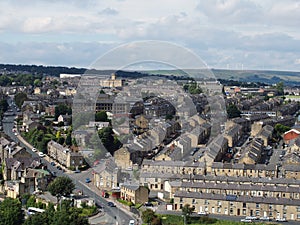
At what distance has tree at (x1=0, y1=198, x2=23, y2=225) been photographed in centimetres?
960

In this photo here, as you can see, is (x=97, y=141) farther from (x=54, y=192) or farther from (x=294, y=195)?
(x=294, y=195)

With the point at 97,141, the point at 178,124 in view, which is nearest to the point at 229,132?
the point at 178,124

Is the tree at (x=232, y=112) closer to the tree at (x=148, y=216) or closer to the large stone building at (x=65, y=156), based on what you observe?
the large stone building at (x=65, y=156)

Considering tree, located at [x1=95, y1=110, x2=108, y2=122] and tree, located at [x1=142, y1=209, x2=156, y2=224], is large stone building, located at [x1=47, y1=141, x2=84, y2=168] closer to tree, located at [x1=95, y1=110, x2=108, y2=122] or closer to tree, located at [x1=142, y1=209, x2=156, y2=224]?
tree, located at [x1=95, y1=110, x2=108, y2=122]

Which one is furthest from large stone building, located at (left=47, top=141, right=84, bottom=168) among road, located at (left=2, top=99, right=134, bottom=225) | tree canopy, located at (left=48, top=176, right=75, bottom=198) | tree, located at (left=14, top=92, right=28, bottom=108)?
tree, located at (left=14, top=92, right=28, bottom=108)

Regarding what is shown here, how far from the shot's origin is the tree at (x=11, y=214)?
31.5ft

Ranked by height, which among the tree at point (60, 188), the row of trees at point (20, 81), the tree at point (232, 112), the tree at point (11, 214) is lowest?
the tree at point (11, 214)

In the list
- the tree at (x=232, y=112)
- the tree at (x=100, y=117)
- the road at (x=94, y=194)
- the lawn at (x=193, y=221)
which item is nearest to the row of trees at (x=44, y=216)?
the road at (x=94, y=194)

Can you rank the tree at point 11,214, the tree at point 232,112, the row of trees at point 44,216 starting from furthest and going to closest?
1. the tree at point 232,112
2. the tree at point 11,214
3. the row of trees at point 44,216

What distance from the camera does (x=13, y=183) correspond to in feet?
40.5

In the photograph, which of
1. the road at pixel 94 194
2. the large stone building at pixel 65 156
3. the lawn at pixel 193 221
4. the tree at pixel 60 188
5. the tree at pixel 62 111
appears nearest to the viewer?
the lawn at pixel 193 221

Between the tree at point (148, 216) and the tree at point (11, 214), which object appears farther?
the tree at point (148, 216)

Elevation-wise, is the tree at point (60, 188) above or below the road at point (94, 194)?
above

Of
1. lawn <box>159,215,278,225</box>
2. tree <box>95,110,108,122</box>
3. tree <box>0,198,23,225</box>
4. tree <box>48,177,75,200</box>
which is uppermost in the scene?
tree <box>95,110,108,122</box>
